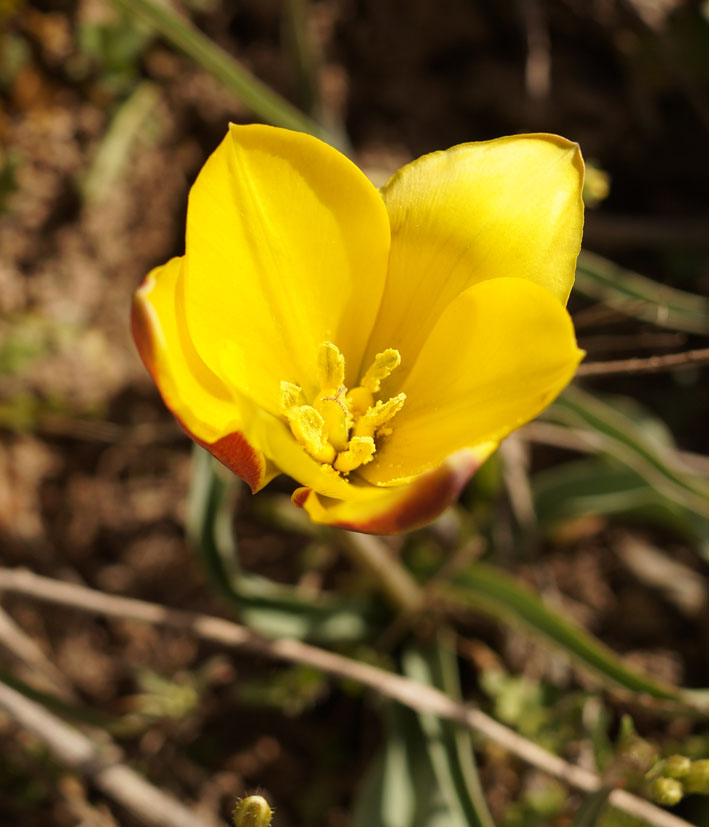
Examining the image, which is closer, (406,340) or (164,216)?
(406,340)

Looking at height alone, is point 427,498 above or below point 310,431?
above

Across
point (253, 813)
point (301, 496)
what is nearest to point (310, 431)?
point (301, 496)

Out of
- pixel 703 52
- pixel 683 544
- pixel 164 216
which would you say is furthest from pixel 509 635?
pixel 703 52

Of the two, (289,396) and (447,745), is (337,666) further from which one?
(289,396)

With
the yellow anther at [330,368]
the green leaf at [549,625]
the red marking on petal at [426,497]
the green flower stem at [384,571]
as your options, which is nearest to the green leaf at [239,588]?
the green flower stem at [384,571]

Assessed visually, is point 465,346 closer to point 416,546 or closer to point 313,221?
point 313,221

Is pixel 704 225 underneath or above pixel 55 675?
above

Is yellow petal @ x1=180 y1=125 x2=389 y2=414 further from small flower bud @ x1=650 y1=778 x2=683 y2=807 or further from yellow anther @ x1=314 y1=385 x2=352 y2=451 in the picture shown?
small flower bud @ x1=650 y1=778 x2=683 y2=807
